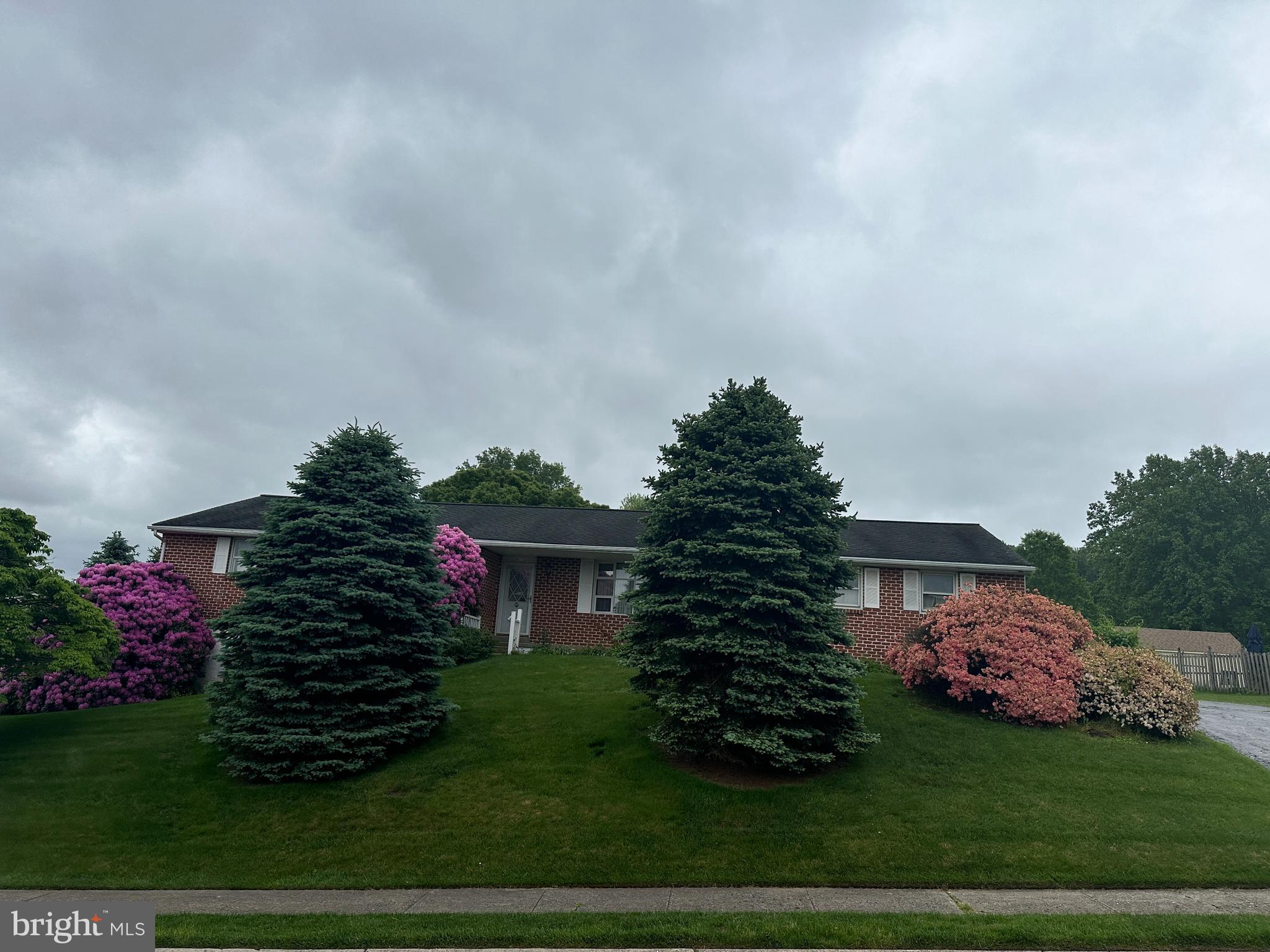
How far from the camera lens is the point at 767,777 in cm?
1118

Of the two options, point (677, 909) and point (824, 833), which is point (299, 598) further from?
point (824, 833)

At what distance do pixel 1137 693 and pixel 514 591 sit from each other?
50.8 feet

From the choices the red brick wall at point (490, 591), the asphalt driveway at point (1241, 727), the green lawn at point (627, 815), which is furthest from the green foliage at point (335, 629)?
the asphalt driveway at point (1241, 727)

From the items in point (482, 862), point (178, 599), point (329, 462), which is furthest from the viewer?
point (178, 599)

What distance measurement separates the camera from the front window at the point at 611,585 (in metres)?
22.0

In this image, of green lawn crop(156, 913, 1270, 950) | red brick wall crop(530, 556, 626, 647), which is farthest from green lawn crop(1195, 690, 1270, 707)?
green lawn crop(156, 913, 1270, 950)

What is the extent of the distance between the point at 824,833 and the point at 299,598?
331 inches

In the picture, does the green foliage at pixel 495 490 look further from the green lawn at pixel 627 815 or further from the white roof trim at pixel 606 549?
the green lawn at pixel 627 815

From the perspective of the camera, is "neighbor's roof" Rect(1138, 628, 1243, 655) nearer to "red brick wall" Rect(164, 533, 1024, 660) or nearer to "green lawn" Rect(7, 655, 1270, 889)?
"red brick wall" Rect(164, 533, 1024, 660)

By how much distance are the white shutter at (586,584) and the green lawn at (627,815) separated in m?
7.97

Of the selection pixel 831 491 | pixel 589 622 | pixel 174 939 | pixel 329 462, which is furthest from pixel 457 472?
pixel 174 939

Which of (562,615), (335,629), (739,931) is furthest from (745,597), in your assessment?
(562,615)

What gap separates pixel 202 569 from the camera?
2161cm

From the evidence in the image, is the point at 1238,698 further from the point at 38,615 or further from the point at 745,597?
the point at 38,615
